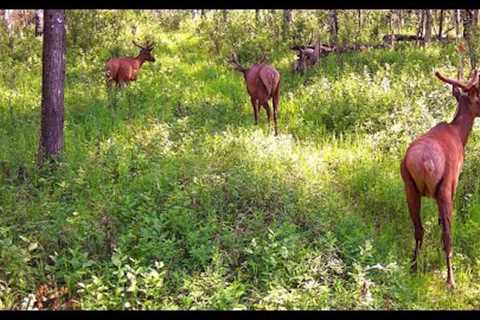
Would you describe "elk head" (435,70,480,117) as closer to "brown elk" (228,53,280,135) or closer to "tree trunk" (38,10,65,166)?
"brown elk" (228,53,280,135)

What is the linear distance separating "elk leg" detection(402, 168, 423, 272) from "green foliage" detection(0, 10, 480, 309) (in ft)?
0.54

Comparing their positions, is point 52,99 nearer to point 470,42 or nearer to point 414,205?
point 414,205

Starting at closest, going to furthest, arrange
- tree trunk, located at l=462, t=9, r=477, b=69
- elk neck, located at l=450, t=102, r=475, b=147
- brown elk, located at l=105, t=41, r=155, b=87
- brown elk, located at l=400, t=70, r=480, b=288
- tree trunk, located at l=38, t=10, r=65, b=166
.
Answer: brown elk, located at l=400, t=70, r=480, b=288
elk neck, located at l=450, t=102, r=475, b=147
tree trunk, located at l=38, t=10, r=65, b=166
tree trunk, located at l=462, t=9, r=477, b=69
brown elk, located at l=105, t=41, r=155, b=87

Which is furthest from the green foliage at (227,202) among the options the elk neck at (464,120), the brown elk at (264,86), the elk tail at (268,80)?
the elk neck at (464,120)

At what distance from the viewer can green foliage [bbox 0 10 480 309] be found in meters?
4.64

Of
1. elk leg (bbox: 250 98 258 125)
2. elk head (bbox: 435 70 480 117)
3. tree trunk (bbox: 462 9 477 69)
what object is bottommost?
elk leg (bbox: 250 98 258 125)

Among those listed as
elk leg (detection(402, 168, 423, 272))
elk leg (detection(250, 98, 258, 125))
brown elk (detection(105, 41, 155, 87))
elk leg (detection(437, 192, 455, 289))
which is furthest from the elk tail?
elk leg (detection(437, 192, 455, 289))

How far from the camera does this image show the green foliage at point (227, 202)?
4645 mm

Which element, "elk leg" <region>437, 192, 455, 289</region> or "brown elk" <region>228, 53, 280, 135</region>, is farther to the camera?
"brown elk" <region>228, 53, 280, 135</region>

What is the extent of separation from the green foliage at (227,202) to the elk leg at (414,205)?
164mm

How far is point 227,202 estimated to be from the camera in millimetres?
6059

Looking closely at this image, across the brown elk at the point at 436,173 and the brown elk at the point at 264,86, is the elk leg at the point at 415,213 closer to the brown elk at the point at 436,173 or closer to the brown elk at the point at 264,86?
the brown elk at the point at 436,173

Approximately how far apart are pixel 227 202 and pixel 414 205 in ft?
6.30

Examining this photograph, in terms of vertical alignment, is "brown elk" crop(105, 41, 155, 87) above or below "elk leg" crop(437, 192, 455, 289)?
above
